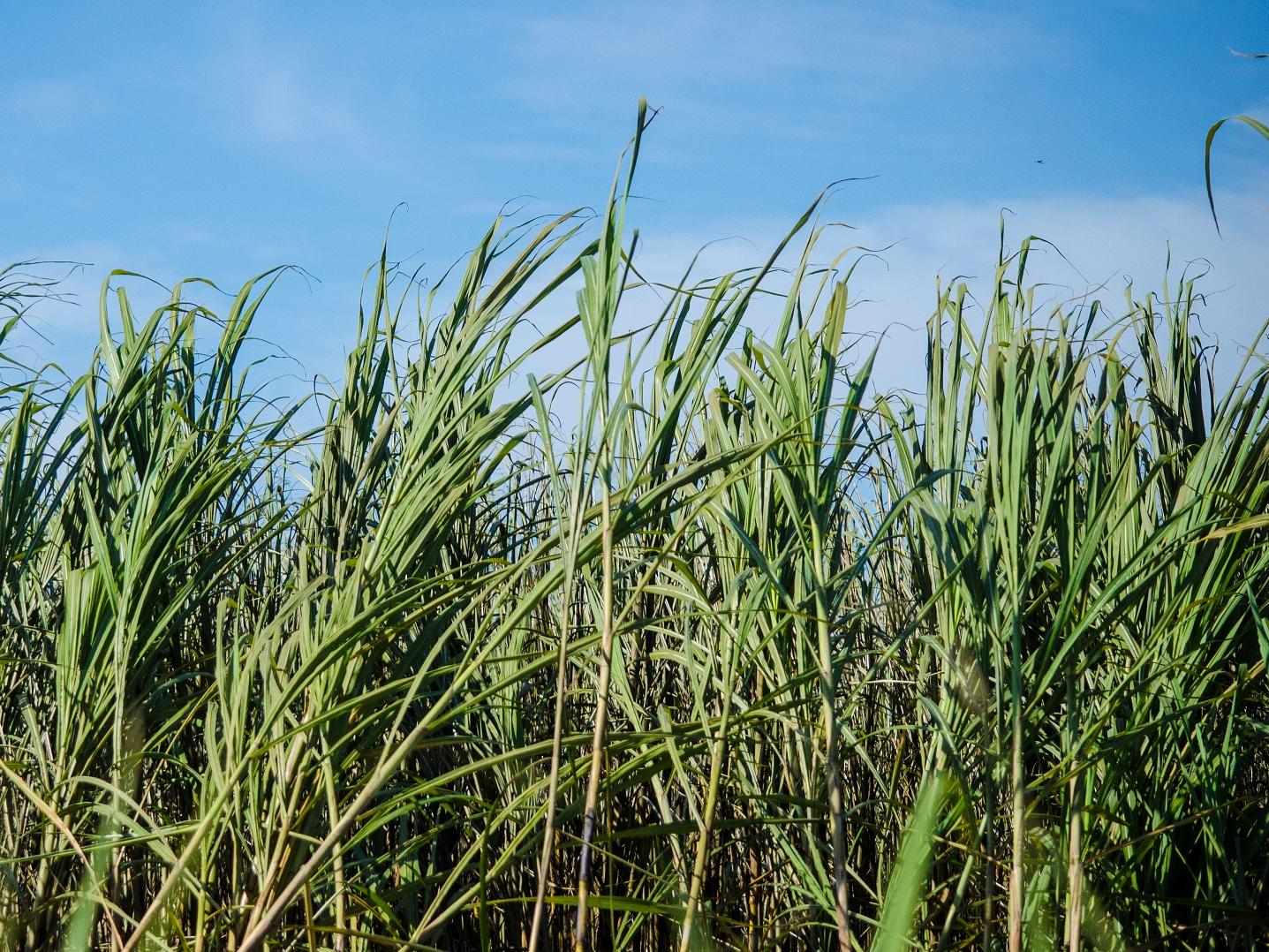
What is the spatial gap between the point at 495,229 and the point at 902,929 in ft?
4.25

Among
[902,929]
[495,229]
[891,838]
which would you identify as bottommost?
[891,838]

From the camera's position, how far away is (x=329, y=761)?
110 centimetres

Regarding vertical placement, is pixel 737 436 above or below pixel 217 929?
above

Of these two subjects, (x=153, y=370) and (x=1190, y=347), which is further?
(x=1190, y=347)

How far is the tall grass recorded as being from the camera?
1080mm

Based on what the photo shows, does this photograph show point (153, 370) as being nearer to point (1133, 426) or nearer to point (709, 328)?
point (709, 328)

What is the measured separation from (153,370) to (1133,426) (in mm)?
1555

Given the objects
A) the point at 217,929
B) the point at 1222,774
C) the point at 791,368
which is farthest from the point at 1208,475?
the point at 217,929

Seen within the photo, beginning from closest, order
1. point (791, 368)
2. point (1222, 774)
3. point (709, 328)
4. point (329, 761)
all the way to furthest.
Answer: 1. point (329, 761)
2. point (709, 328)
3. point (791, 368)
4. point (1222, 774)

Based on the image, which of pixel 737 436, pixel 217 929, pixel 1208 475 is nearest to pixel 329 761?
pixel 217 929

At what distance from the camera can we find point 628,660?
77.1 inches

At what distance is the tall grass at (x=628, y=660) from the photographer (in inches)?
42.5

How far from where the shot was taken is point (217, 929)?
1.10 metres

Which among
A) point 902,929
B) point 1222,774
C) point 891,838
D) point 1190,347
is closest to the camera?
point 902,929
